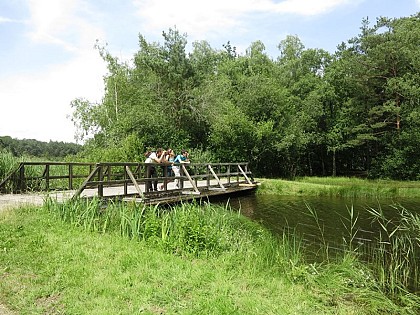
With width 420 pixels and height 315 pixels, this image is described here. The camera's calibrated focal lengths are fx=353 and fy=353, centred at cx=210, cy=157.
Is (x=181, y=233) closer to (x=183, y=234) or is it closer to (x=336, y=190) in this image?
(x=183, y=234)

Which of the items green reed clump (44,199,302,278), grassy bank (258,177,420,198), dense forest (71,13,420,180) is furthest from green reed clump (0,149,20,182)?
grassy bank (258,177,420,198)

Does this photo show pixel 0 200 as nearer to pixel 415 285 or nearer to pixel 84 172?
pixel 84 172

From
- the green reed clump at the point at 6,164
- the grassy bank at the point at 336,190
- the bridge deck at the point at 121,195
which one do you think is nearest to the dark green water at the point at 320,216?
the grassy bank at the point at 336,190

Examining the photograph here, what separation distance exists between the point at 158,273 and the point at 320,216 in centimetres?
1012

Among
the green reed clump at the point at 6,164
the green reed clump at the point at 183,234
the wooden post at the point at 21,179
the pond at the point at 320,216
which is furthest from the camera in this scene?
the green reed clump at the point at 6,164

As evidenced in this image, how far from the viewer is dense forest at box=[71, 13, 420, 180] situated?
27688 millimetres

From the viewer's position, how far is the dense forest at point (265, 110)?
1090 inches

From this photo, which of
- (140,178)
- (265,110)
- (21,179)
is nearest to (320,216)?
(140,178)

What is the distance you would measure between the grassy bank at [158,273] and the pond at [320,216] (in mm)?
1761

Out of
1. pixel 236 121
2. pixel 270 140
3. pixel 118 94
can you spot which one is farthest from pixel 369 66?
pixel 118 94

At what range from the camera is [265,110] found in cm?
3244

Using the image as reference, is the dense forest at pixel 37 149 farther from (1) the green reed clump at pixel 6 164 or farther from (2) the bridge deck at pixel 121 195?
(2) the bridge deck at pixel 121 195

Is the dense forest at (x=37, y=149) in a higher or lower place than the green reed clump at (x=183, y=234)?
higher

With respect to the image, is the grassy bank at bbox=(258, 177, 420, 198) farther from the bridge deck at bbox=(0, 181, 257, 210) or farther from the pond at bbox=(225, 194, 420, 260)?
the bridge deck at bbox=(0, 181, 257, 210)
